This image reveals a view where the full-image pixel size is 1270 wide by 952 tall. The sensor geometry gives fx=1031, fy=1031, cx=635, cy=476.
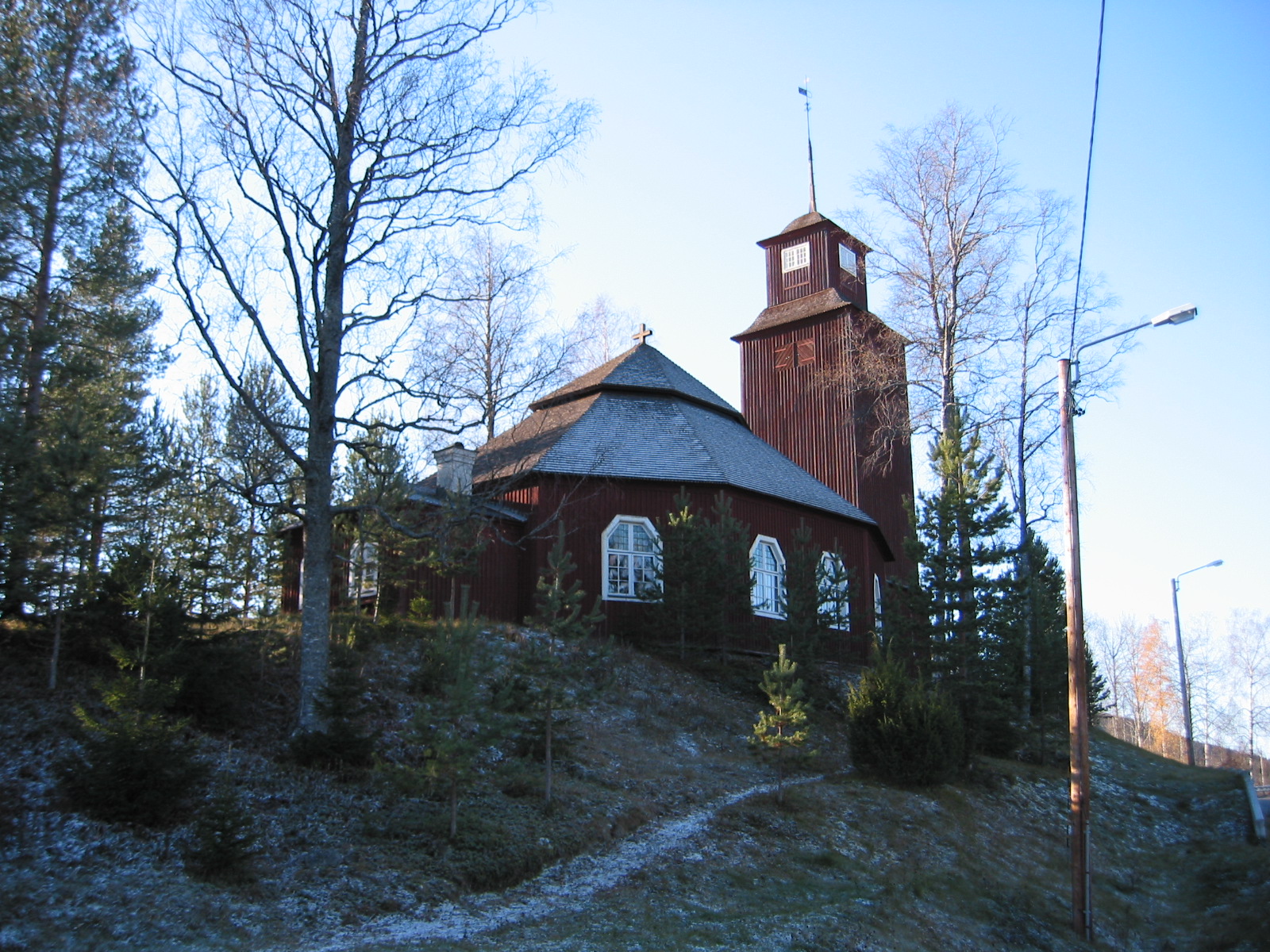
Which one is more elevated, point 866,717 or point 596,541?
point 596,541

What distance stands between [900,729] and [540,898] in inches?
320

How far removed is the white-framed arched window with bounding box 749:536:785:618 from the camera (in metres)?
25.2

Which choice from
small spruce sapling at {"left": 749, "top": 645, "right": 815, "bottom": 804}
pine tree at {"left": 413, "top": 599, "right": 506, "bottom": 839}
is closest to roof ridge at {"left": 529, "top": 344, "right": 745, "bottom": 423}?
small spruce sapling at {"left": 749, "top": 645, "right": 815, "bottom": 804}

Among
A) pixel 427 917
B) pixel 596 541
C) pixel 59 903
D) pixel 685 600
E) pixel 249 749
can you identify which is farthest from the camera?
pixel 596 541

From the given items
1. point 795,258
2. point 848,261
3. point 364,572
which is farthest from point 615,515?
point 848,261

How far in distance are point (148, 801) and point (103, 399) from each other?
885 cm

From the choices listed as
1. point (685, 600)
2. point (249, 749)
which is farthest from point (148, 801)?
point (685, 600)

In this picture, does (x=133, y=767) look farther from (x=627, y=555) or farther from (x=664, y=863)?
(x=627, y=555)

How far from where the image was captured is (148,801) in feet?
32.2

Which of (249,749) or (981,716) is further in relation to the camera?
(981,716)

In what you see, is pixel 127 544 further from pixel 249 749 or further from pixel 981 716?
pixel 981 716

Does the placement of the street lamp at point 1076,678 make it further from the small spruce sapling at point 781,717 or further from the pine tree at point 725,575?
the pine tree at point 725,575

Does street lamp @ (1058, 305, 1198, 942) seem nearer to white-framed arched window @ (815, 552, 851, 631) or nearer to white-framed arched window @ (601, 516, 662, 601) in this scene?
white-framed arched window @ (815, 552, 851, 631)

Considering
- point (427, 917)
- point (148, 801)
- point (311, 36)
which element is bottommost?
point (427, 917)
